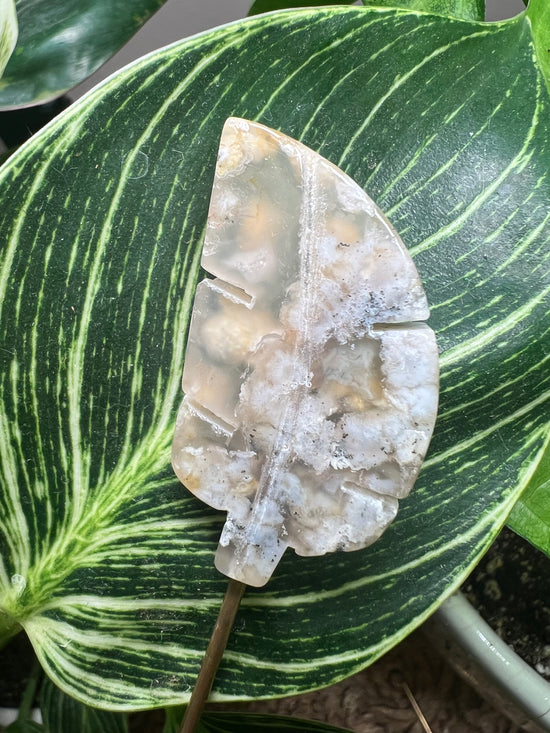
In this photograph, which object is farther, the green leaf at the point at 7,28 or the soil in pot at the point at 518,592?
the soil in pot at the point at 518,592

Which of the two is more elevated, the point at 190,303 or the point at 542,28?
the point at 542,28

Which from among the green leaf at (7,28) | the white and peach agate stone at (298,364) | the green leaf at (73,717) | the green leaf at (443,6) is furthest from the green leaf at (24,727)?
the green leaf at (443,6)

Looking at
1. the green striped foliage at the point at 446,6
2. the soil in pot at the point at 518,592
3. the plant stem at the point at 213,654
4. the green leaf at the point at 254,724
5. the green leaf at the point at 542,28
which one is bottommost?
the soil in pot at the point at 518,592

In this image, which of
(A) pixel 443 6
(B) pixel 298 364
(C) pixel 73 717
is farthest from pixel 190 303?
(C) pixel 73 717

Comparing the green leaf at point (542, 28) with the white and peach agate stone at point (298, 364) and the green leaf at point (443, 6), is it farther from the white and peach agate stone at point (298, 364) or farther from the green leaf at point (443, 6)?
the white and peach agate stone at point (298, 364)

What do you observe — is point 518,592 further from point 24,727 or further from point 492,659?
point 24,727

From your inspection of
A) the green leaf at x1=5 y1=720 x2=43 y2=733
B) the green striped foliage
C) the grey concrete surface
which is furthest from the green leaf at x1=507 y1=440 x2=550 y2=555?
the grey concrete surface
